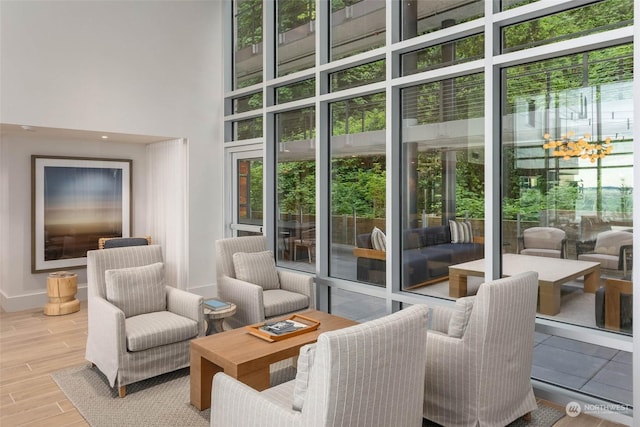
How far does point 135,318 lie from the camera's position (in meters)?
3.69

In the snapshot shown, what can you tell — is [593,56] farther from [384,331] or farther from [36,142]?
[36,142]

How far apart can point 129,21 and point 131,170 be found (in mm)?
1997

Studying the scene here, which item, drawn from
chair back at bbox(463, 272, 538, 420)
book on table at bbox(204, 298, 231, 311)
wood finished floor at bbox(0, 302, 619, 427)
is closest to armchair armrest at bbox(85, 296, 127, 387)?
wood finished floor at bbox(0, 302, 619, 427)

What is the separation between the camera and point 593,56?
123 inches

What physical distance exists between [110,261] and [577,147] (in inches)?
148

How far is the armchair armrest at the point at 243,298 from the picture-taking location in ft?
13.4

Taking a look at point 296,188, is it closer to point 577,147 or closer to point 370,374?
point 577,147

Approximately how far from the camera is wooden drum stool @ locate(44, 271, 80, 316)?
17.3ft

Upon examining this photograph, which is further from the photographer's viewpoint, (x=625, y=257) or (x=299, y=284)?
(x=299, y=284)

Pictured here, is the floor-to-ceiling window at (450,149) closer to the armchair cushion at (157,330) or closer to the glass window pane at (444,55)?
the glass window pane at (444,55)

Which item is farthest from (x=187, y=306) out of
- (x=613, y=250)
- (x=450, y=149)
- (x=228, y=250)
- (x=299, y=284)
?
(x=613, y=250)

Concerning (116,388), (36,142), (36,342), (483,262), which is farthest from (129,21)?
(483,262)

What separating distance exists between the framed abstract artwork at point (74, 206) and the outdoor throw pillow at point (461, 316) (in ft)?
16.6

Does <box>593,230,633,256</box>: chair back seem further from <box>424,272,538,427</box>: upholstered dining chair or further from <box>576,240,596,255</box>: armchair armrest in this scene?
<box>424,272,538,427</box>: upholstered dining chair
